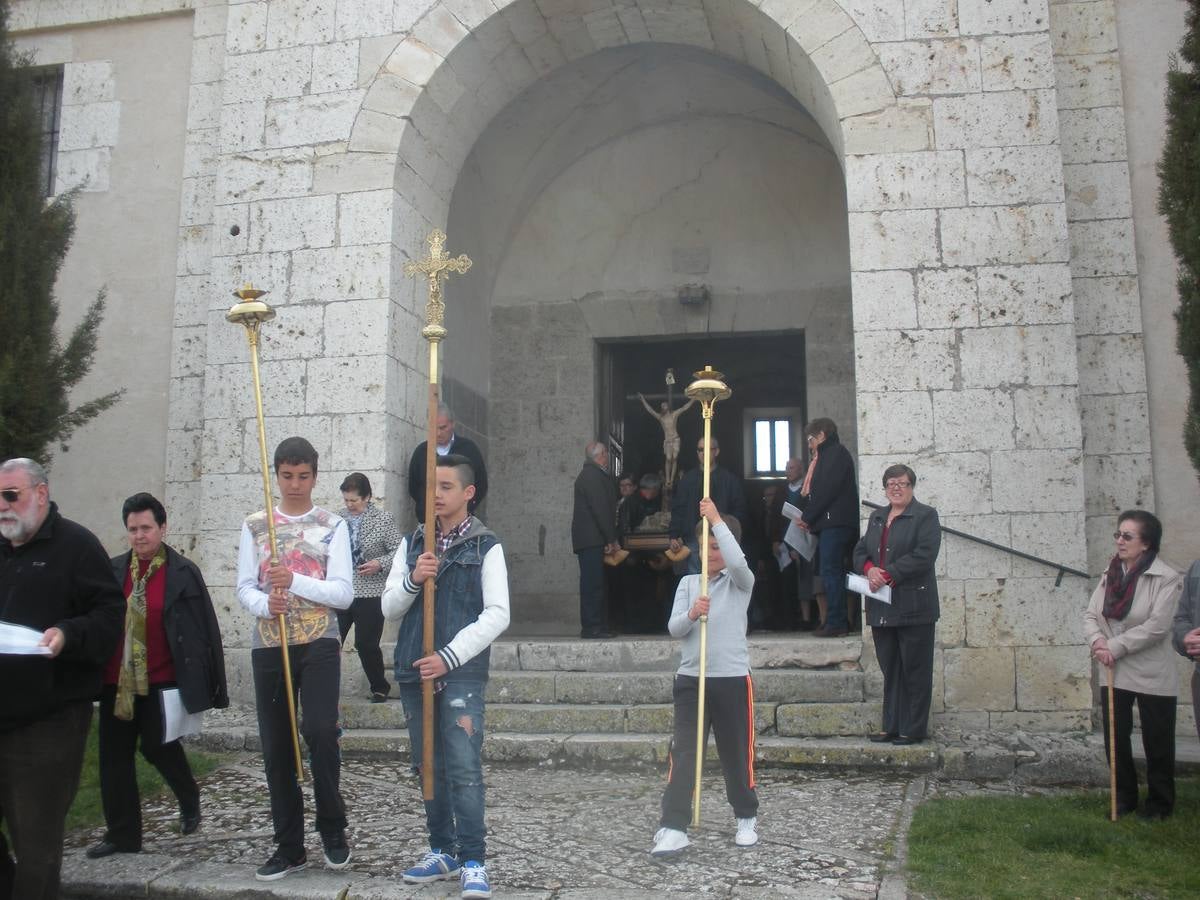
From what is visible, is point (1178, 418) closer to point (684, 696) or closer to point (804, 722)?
point (804, 722)

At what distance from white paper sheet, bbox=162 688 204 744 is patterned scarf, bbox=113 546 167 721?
9cm

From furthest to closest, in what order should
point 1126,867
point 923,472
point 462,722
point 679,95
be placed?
point 679,95 → point 923,472 → point 1126,867 → point 462,722

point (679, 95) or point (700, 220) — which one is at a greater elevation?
point (679, 95)

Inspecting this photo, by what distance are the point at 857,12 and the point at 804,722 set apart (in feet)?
14.9

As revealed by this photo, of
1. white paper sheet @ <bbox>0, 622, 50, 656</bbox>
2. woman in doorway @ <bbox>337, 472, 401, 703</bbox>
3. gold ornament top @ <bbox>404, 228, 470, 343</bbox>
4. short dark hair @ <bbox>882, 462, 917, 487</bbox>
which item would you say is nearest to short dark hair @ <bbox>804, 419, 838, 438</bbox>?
short dark hair @ <bbox>882, 462, 917, 487</bbox>

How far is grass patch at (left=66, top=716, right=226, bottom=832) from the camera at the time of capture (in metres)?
5.11

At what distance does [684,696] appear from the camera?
4.60 metres

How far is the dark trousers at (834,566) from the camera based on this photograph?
752 centimetres

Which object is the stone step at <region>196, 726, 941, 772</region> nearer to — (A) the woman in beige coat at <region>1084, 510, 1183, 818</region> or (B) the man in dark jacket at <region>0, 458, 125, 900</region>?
(A) the woman in beige coat at <region>1084, 510, 1183, 818</region>

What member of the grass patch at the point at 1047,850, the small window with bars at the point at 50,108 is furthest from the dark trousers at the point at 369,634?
the small window with bars at the point at 50,108

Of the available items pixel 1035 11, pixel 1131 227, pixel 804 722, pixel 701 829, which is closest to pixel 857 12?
pixel 1035 11

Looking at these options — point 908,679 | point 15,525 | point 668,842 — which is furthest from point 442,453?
point 15,525

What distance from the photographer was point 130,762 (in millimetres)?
4664

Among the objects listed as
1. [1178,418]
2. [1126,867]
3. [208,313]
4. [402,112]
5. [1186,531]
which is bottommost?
[1126,867]
